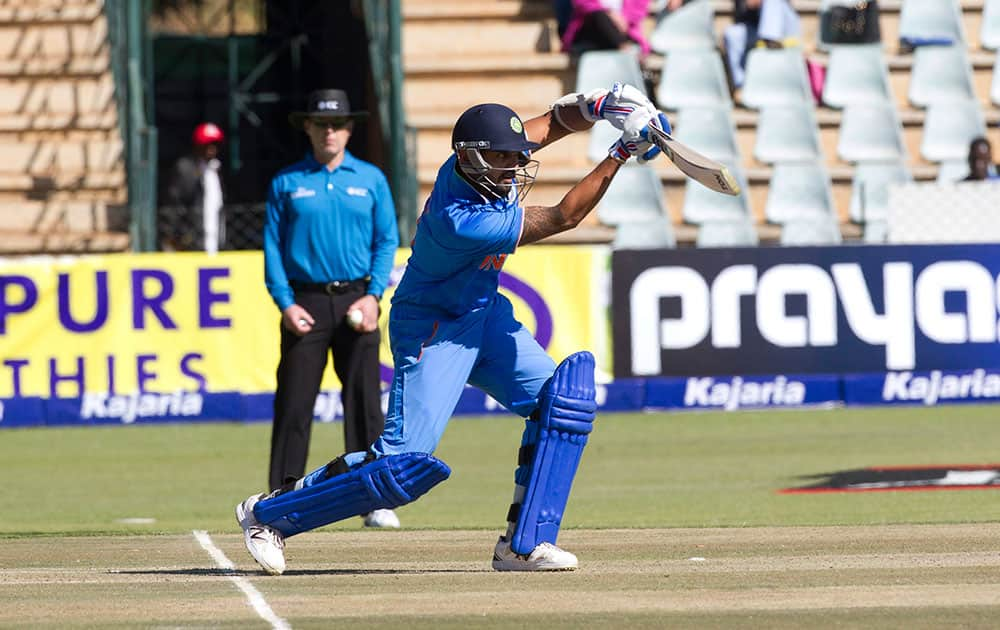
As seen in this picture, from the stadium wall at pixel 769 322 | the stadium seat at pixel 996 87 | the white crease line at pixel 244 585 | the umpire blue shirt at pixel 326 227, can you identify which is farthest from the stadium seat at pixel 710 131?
the white crease line at pixel 244 585

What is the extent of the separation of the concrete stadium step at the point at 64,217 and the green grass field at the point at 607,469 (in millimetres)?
4029

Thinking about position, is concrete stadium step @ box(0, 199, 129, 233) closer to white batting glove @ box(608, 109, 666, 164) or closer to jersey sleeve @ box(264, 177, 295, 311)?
jersey sleeve @ box(264, 177, 295, 311)

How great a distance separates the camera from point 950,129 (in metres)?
18.3

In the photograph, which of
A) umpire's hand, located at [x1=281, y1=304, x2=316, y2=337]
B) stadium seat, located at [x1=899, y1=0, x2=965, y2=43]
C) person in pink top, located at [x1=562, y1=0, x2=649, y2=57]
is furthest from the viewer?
stadium seat, located at [x1=899, y1=0, x2=965, y2=43]

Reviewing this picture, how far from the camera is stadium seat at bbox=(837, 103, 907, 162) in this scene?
59.1ft

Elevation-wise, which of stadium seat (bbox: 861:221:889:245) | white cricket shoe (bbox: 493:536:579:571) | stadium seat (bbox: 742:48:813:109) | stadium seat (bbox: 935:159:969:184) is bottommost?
stadium seat (bbox: 861:221:889:245)

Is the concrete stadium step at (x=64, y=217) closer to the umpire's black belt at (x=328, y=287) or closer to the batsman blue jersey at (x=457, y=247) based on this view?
the umpire's black belt at (x=328, y=287)

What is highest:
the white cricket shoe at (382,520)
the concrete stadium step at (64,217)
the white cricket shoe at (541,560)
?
the white cricket shoe at (541,560)

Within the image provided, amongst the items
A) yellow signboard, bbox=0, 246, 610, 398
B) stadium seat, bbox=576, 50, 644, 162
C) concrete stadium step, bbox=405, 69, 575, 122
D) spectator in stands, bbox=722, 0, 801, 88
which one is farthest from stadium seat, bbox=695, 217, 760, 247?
yellow signboard, bbox=0, 246, 610, 398

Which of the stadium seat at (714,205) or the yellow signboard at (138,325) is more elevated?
the stadium seat at (714,205)

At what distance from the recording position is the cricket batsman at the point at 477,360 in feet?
20.8

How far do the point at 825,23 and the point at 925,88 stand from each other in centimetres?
123

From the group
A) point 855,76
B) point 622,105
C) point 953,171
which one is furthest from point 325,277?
point 855,76

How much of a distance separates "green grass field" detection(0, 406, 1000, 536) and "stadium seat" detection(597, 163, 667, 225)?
3.41 meters
